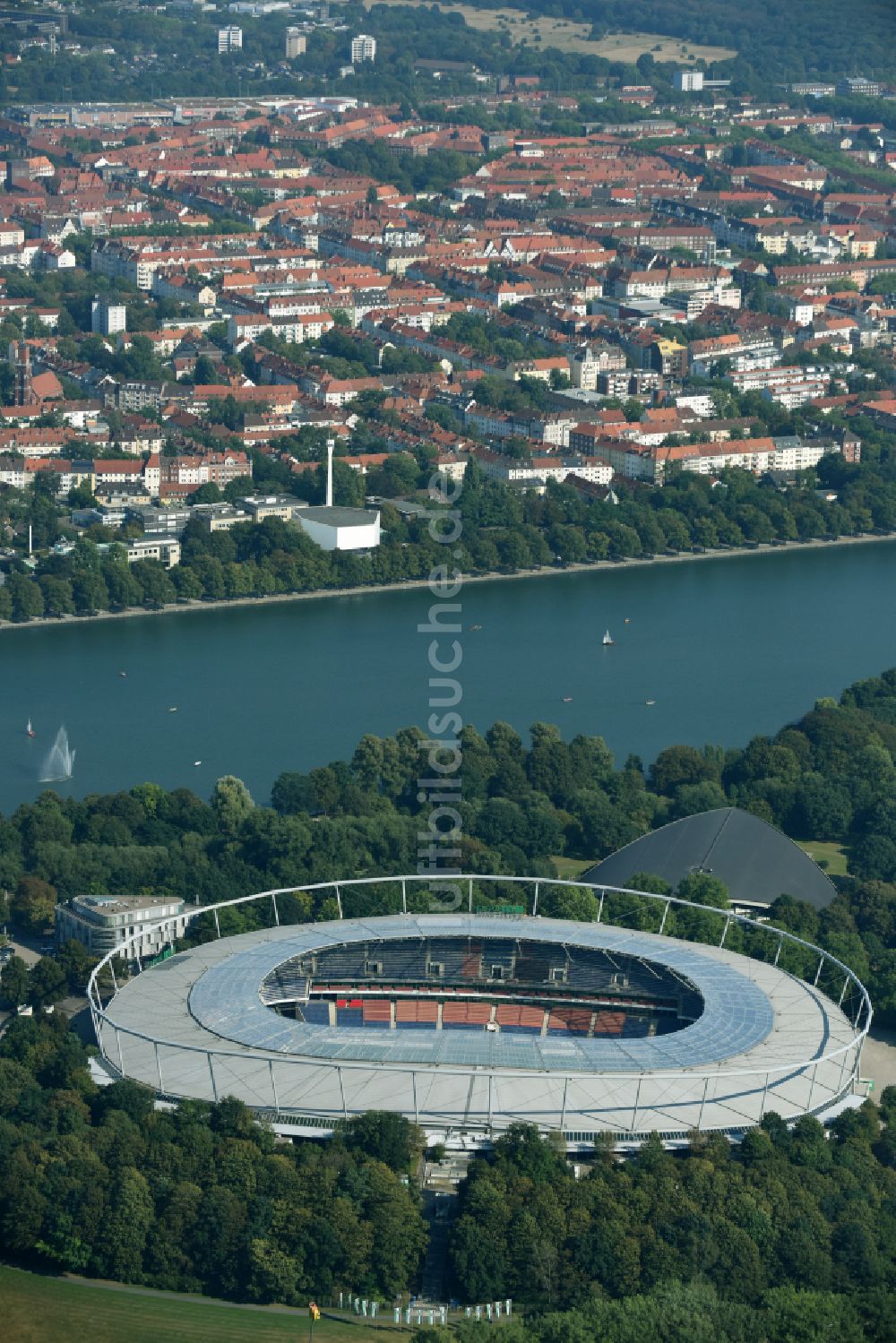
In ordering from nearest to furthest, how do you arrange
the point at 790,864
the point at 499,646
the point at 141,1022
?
1. the point at 141,1022
2. the point at 790,864
3. the point at 499,646

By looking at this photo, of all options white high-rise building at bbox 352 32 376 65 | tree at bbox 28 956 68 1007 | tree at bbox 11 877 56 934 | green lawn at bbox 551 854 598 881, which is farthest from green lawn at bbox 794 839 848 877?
white high-rise building at bbox 352 32 376 65

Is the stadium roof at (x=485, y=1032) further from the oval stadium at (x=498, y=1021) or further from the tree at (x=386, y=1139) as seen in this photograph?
the tree at (x=386, y=1139)

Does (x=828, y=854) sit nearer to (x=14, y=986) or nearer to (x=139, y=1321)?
(x=14, y=986)

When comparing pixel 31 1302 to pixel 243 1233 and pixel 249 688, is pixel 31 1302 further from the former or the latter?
pixel 249 688

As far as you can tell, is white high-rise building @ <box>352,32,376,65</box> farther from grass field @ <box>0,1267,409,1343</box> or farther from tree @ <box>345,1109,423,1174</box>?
grass field @ <box>0,1267,409,1343</box>

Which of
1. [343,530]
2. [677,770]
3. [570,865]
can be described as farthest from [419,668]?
[570,865]

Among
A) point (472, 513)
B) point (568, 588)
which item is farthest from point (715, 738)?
point (472, 513)
